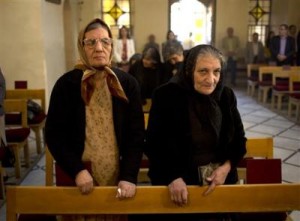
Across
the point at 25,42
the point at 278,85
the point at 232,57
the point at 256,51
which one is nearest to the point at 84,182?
the point at 25,42

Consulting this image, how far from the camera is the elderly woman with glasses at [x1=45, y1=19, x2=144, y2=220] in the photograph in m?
1.82

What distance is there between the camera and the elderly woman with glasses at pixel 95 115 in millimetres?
1816

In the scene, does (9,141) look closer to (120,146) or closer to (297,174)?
(120,146)

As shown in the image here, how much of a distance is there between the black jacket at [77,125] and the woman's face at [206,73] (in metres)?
0.34

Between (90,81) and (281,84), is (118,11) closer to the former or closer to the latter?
(281,84)

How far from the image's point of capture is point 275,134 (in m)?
5.98

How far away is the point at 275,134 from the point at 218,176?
4.52 metres

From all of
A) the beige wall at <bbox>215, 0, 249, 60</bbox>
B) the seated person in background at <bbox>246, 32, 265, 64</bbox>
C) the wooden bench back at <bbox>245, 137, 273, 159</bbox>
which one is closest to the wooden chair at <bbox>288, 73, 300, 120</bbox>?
the beige wall at <bbox>215, 0, 249, 60</bbox>

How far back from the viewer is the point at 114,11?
33.4 ft

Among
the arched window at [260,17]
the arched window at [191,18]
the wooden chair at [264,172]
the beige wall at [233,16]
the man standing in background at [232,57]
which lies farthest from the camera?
the man standing in background at [232,57]

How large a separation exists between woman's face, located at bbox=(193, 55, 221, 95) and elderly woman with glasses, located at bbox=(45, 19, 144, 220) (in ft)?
1.12

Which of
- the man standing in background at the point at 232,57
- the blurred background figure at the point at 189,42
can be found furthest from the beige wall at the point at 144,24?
the blurred background figure at the point at 189,42

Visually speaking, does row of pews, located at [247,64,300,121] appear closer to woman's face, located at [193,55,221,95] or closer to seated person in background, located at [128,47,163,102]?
seated person in background, located at [128,47,163,102]

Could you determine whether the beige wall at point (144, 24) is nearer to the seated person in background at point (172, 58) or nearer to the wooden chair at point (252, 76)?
the wooden chair at point (252, 76)
